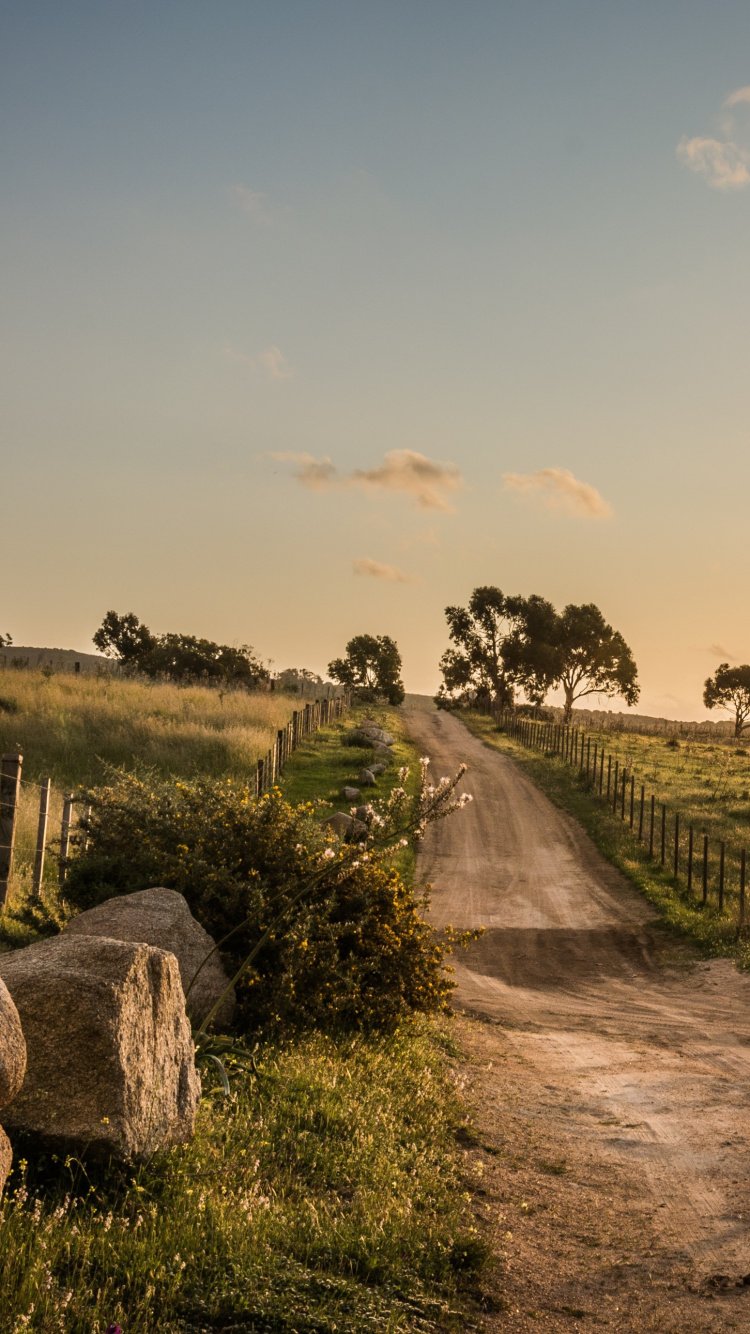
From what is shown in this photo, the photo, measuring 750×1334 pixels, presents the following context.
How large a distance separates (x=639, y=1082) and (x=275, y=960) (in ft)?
13.6

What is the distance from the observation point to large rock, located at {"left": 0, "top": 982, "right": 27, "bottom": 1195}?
180 inches

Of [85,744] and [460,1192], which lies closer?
[460,1192]

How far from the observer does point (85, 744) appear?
30266mm

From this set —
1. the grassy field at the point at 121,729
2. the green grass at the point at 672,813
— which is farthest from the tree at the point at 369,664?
the grassy field at the point at 121,729

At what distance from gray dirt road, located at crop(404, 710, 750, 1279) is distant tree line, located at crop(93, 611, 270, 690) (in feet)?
218

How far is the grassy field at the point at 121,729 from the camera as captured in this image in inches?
1136

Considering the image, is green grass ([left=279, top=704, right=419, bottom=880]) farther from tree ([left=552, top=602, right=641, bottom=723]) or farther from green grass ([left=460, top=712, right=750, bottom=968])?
tree ([left=552, top=602, right=641, bottom=723])

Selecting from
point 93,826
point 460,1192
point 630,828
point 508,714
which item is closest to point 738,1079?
point 460,1192

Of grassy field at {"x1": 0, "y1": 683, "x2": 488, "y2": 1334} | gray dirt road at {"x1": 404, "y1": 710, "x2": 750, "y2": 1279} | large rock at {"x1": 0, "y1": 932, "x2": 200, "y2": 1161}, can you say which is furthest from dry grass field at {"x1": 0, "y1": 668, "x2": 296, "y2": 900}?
large rock at {"x1": 0, "y1": 932, "x2": 200, "y2": 1161}

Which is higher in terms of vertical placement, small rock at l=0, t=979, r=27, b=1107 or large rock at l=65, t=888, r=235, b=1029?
small rock at l=0, t=979, r=27, b=1107

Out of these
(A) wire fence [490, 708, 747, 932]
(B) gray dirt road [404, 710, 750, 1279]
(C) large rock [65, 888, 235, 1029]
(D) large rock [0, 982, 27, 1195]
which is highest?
(D) large rock [0, 982, 27, 1195]

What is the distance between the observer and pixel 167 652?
98000 millimetres

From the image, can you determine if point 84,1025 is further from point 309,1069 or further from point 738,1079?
point 738,1079

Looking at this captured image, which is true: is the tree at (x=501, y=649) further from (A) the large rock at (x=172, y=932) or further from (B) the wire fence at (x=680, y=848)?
(A) the large rock at (x=172, y=932)
